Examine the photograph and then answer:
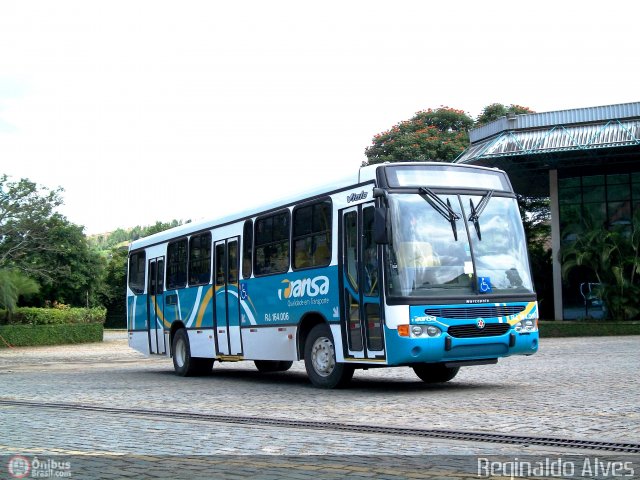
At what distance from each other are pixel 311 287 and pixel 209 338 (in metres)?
4.79

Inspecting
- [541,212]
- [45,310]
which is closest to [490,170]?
[45,310]

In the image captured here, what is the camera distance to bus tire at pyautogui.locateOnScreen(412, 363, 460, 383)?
1523cm

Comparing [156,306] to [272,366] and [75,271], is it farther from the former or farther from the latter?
[75,271]

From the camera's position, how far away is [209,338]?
61.3 feet

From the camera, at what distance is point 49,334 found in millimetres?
46469

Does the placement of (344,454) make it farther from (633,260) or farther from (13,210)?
(13,210)

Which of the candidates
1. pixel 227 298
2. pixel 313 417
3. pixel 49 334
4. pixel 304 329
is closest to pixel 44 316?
pixel 49 334

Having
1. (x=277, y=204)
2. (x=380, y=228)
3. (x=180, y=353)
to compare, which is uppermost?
(x=277, y=204)

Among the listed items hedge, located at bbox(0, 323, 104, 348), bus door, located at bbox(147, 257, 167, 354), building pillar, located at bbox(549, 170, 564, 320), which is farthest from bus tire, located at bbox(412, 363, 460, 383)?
hedge, located at bbox(0, 323, 104, 348)

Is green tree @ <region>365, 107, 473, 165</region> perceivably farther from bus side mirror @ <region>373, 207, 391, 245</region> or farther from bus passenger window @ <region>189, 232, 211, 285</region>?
bus side mirror @ <region>373, 207, 391, 245</region>

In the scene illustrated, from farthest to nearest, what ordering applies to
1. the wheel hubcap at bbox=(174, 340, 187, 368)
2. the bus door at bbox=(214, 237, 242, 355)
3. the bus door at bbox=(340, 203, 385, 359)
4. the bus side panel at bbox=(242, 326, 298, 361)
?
the wheel hubcap at bbox=(174, 340, 187, 368) < the bus door at bbox=(214, 237, 242, 355) < the bus side panel at bbox=(242, 326, 298, 361) < the bus door at bbox=(340, 203, 385, 359)

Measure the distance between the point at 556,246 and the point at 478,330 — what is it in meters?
31.0

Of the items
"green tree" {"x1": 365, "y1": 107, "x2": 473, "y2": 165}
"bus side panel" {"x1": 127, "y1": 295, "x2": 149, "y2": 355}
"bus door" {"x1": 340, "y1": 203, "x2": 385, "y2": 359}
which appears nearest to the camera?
"bus door" {"x1": 340, "y1": 203, "x2": 385, "y2": 359}

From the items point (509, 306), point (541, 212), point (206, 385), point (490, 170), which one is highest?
point (541, 212)
